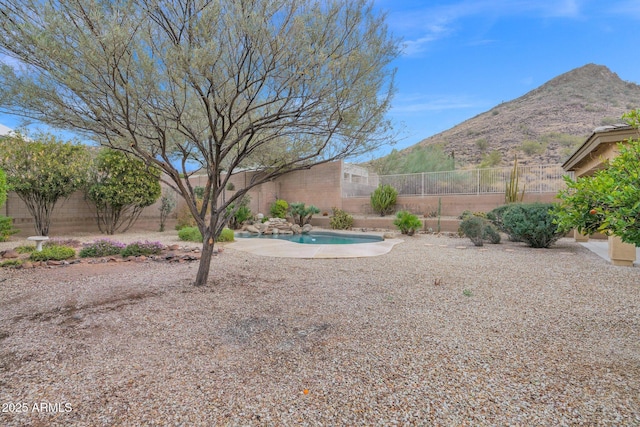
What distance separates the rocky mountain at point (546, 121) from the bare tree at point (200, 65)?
23264mm

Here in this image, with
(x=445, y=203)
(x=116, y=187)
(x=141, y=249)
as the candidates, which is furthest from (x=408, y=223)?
(x=116, y=187)

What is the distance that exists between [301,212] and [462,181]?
8.07m

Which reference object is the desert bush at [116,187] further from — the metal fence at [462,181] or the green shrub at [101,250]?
the metal fence at [462,181]

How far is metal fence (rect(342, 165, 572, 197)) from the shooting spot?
1360 cm

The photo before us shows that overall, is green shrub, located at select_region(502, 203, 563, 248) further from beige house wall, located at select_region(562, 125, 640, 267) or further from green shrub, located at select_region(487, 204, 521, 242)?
beige house wall, located at select_region(562, 125, 640, 267)

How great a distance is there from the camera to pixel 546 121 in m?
28.5

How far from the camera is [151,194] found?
11414mm

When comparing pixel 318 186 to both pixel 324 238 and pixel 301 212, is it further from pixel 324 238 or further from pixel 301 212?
pixel 324 238

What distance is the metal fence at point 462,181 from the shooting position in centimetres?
1360

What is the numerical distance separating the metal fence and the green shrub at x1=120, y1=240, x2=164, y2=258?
454 inches

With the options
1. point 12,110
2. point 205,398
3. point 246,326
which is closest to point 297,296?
point 246,326

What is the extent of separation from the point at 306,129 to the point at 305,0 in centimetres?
149

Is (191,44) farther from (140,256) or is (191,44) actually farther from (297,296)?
(140,256)

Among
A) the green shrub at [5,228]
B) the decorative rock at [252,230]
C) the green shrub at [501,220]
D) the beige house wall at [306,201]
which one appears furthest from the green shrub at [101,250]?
the green shrub at [501,220]
